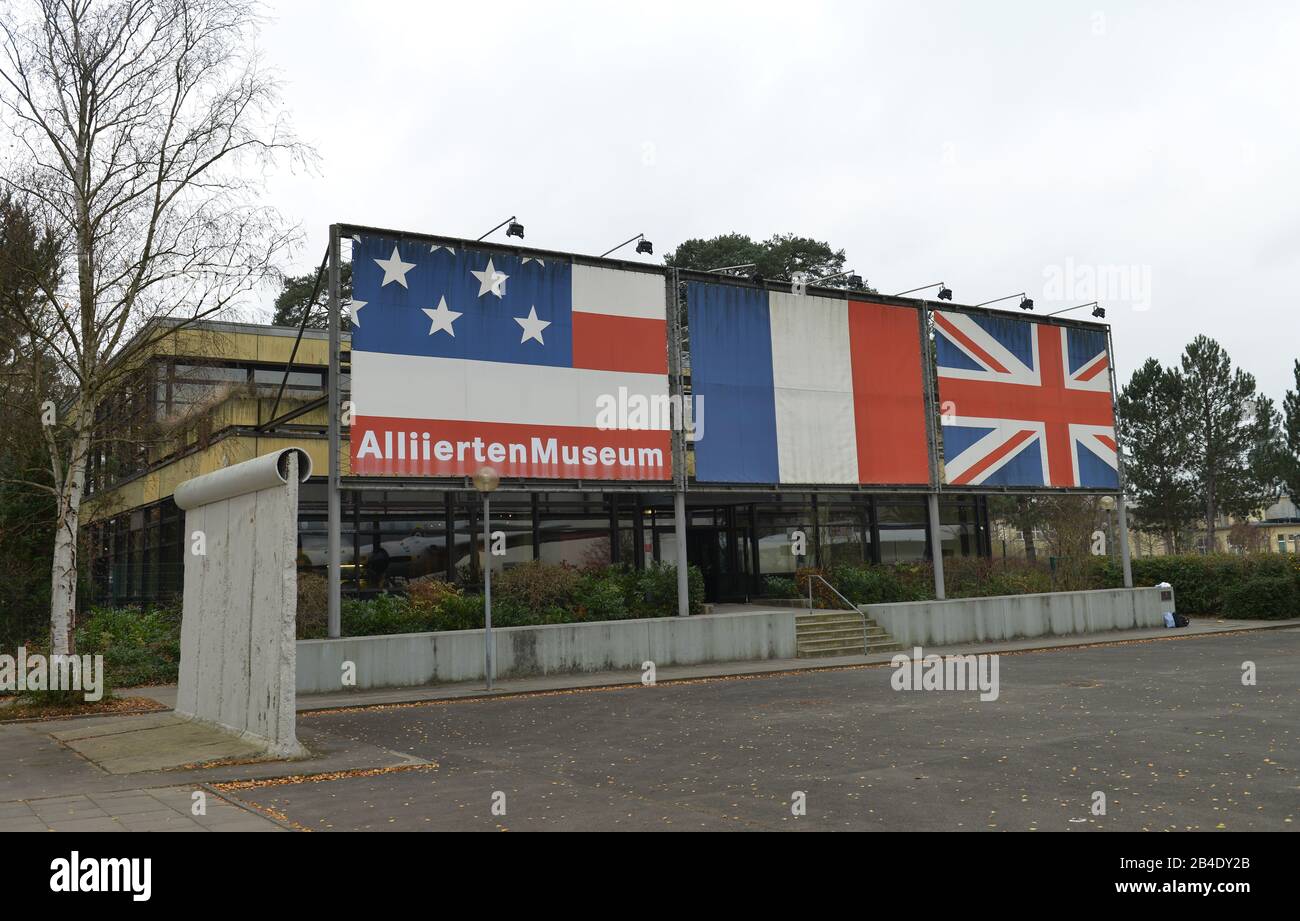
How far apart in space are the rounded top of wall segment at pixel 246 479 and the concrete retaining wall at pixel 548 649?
4023mm

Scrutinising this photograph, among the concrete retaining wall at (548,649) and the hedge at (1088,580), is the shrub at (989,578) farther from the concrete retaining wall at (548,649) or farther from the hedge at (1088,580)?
the concrete retaining wall at (548,649)

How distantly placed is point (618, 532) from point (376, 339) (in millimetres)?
9432

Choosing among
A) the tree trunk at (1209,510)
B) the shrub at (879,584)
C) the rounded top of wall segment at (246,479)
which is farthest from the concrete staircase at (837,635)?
the tree trunk at (1209,510)

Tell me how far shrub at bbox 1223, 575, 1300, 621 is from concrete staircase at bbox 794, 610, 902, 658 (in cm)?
1453

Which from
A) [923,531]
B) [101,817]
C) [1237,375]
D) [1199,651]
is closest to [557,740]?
[101,817]

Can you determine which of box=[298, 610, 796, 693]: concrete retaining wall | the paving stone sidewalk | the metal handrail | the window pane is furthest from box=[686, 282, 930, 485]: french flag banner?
the paving stone sidewalk

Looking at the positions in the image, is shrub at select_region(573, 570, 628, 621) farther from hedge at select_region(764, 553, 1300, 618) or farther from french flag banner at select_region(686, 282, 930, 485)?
hedge at select_region(764, 553, 1300, 618)

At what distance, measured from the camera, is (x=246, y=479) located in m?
12.0

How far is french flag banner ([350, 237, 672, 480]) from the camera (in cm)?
1870

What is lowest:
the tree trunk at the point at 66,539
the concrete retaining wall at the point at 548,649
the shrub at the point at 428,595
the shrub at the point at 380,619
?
the concrete retaining wall at the point at 548,649

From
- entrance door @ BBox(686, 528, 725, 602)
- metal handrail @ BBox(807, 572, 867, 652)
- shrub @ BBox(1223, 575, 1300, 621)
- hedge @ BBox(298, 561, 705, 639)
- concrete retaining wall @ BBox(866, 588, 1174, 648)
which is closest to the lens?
hedge @ BBox(298, 561, 705, 639)

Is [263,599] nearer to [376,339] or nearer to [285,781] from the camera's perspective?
[285,781]

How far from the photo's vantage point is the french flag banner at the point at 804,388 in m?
22.3
